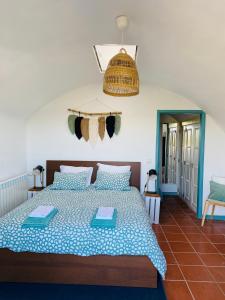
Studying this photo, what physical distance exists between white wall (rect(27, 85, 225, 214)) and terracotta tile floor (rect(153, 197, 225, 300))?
776 millimetres

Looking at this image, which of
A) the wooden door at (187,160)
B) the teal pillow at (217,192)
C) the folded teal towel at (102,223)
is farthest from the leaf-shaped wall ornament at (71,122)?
the teal pillow at (217,192)

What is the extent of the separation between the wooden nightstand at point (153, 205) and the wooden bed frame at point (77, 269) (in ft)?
5.34

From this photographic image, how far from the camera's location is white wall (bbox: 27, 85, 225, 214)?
13.1 feet

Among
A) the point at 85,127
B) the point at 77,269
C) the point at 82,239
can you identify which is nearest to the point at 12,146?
the point at 85,127

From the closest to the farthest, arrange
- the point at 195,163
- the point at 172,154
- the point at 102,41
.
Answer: the point at 102,41 < the point at 195,163 < the point at 172,154

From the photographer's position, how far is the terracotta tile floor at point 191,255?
6.88ft

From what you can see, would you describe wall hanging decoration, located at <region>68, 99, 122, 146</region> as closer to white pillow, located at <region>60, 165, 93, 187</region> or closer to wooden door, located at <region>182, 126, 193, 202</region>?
→ white pillow, located at <region>60, 165, 93, 187</region>

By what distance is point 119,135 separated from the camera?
161 inches

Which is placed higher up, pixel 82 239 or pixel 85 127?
pixel 85 127

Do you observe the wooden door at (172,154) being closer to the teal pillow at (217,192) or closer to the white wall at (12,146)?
the teal pillow at (217,192)

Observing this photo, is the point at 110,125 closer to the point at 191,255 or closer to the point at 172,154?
the point at 191,255

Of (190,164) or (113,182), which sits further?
(190,164)

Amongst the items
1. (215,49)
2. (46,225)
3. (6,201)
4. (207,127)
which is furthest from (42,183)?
(215,49)

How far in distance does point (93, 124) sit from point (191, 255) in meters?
2.70
